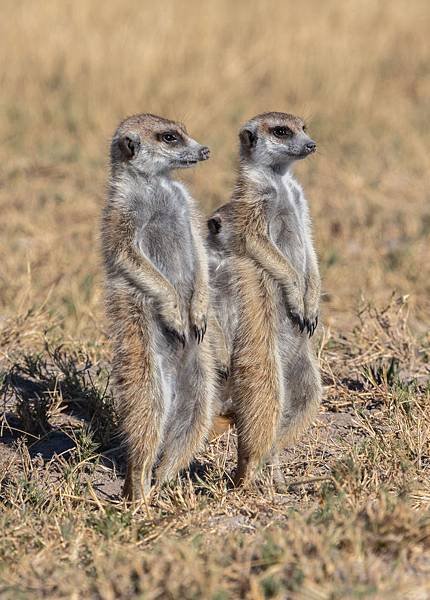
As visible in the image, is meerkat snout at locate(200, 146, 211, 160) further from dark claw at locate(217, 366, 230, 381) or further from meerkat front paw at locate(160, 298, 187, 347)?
dark claw at locate(217, 366, 230, 381)

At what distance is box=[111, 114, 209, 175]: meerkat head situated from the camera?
411 cm

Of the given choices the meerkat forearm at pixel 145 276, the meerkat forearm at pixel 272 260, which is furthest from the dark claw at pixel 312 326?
the meerkat forearm at pixel 145 276

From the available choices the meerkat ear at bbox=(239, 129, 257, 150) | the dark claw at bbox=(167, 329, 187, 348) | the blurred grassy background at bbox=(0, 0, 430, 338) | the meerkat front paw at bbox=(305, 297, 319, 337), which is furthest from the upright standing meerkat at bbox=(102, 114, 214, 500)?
the blurred grassy background at bbox=(0, 0, 430, 338)

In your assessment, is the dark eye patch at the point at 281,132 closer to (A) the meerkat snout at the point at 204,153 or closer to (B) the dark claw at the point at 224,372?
(A) the meerkat snout at the point at 204,153

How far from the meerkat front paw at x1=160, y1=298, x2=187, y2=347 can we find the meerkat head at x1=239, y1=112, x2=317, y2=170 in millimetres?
790

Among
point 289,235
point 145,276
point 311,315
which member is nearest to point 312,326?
point 311,315

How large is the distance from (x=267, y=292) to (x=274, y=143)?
65 cm

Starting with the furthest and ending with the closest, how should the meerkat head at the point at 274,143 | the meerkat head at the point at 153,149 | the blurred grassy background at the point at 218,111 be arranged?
the blurred grassy background at the point at 218,111, the meerkat head at the point at 274,143, the meerkat head at the point at 153,149

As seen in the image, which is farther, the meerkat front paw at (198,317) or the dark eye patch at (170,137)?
the dark eye patch at (170,137)

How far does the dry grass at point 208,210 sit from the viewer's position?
309 cm

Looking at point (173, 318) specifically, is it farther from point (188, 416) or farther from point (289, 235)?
point (289, 235)

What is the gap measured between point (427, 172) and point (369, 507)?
588cm

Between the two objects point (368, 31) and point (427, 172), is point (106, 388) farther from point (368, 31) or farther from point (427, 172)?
point (368, 31)

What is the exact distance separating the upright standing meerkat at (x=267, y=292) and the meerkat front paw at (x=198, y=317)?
172mm
